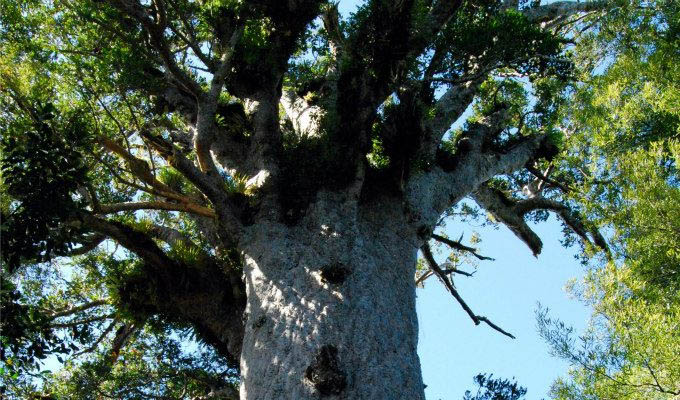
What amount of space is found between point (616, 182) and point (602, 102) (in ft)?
4.88

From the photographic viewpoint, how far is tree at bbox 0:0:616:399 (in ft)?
14.8

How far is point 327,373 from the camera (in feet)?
12.8

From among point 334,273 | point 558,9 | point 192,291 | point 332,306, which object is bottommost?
point 332,306

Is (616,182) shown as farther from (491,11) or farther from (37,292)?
(37,292)

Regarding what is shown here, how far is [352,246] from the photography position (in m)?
4.90

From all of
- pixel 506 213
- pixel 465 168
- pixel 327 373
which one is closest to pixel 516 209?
pixel 506 213

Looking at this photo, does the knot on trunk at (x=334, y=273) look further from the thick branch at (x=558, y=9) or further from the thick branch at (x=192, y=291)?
the thick branch at (x=558, y=9)

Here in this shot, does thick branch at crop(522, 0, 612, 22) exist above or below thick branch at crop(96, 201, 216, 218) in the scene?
above

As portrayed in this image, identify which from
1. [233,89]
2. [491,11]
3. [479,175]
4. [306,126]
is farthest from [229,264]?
[491,11]

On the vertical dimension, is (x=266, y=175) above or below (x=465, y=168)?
below

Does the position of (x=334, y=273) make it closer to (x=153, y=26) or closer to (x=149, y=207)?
(x=149, y=207)

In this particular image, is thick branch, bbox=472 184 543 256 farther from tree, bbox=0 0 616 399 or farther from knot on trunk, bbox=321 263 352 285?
knot on trunk, bbox=321 263 352 285

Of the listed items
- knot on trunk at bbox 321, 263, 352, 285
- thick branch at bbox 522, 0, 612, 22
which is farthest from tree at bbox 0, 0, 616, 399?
thick branch at bbox 522, 0, 612, 22

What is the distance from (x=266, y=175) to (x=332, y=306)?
72.1 inches
